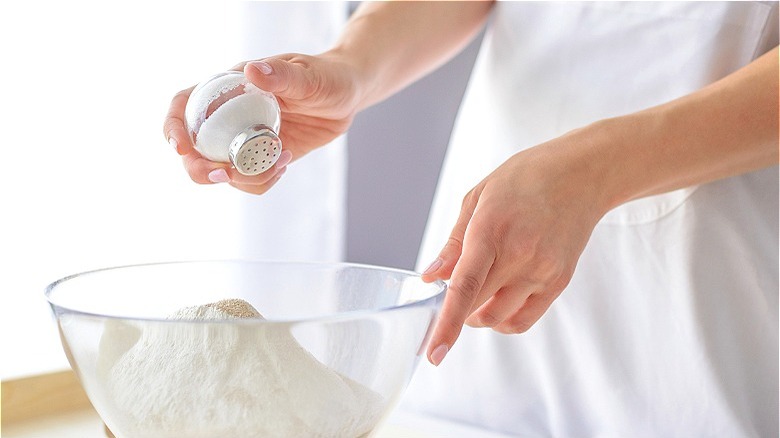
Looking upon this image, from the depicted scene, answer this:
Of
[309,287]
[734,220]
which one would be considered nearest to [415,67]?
[734,220]

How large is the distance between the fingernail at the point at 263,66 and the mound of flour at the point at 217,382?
12.6 inches

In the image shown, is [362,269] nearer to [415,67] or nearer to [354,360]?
[354,360]

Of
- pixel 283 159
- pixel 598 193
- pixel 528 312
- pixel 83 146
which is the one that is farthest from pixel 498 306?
pixel 83 146

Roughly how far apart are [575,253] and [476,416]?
50 cm

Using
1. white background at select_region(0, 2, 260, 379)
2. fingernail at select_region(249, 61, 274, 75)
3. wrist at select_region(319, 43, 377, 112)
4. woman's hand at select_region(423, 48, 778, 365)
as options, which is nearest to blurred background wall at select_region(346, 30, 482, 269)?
white background at select_region(0, 2, 260, 379)

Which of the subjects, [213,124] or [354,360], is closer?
[354,360]

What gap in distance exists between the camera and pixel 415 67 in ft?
4.03

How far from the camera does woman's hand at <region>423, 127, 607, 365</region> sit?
0.70m

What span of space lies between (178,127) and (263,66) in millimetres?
110

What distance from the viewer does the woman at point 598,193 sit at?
0.78 meters

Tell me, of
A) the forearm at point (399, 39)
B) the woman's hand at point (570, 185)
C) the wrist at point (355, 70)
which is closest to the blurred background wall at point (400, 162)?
the forearm at point (399, 39)

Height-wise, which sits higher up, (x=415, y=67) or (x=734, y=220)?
(x=415, y=67)

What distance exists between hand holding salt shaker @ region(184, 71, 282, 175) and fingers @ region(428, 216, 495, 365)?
0.65 feet

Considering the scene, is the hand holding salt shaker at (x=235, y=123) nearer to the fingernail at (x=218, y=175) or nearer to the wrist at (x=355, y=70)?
the fingernail at (x=218, y=175)
